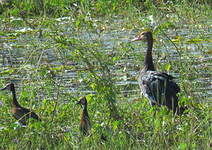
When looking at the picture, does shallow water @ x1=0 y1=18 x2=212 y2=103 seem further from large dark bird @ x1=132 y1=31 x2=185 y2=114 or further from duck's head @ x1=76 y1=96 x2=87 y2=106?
duck's head @ x1=76 y1=96 x2=87 y2=106

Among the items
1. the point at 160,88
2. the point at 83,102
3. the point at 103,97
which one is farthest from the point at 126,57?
the point at 103,97

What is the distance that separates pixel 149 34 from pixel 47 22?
237 centimetres

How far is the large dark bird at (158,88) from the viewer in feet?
27.6

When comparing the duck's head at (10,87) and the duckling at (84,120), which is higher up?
the duck's head at (10,87)

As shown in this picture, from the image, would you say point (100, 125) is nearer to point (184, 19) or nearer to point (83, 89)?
point (83, 89)

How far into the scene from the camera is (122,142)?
693 centimetres

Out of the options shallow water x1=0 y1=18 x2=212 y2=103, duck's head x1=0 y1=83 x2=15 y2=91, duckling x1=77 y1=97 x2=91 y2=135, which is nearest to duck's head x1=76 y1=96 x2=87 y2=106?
duckling x1=77 y1=97 x2=91 y2=135

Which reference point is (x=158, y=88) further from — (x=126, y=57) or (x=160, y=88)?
(x=126, y=57)

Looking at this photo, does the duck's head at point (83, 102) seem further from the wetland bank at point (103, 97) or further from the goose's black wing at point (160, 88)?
the goose's black wing at point (160, 88)

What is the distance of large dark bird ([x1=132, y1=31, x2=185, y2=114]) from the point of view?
27.6 feet

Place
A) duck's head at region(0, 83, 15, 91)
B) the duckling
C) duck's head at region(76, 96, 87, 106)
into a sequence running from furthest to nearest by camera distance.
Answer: duck's head at region(0, 83, 15, 91) → duck's head at region(76, 96, 87, 106) → the duckling

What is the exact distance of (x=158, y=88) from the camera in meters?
8.70

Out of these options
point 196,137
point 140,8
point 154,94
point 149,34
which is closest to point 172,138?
point 196,137

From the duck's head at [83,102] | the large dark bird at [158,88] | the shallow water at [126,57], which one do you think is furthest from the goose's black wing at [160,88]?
the duck's head at [83,102]
